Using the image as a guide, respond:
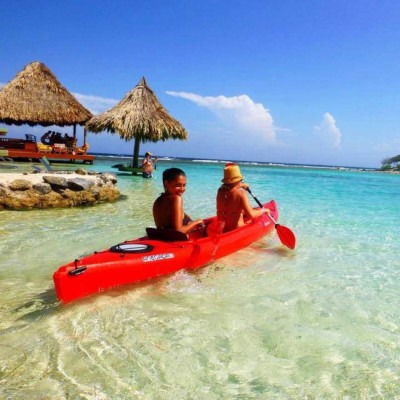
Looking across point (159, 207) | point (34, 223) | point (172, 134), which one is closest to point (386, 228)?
point (159, 207)

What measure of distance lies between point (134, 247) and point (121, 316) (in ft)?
2.30

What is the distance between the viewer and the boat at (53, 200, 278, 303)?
2.93 m

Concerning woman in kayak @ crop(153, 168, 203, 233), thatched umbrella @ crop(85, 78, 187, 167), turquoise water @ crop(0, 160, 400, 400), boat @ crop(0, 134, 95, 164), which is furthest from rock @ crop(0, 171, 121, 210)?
boat @ crop(0, 134, 95, 164)

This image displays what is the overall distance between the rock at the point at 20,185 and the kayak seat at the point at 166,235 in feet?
15.4

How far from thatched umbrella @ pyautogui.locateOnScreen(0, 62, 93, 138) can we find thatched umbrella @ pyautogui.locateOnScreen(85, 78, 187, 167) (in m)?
2.81

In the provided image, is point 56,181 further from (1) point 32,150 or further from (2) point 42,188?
(1) point 32,150

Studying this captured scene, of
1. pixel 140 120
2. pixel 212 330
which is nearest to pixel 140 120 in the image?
pixel 140 120

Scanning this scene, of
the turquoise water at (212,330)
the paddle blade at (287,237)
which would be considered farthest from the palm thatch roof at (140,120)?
the paddle blade at (287,237)

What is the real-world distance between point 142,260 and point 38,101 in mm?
17837

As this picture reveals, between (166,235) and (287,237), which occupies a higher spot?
(166,235)

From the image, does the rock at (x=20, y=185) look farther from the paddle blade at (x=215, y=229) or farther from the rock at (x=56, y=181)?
the paddle blade at (x=215, y=229)

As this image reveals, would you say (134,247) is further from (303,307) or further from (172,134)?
(172,134)

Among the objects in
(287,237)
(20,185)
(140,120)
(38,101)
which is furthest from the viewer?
(38,101)

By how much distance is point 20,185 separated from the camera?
24.2 ft
